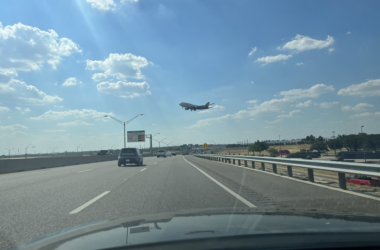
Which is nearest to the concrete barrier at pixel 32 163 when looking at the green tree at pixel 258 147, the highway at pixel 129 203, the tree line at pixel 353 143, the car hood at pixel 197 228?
the highway at pixel 129 203

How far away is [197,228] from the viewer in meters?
3.48

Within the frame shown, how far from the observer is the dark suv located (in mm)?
25344

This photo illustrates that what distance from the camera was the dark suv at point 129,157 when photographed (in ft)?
83.1

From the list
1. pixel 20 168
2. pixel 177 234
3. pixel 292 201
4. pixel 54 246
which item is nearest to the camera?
pixel 54 246

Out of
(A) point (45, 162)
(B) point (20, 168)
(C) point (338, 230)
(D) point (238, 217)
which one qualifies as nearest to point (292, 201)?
(D) point (238, 217)

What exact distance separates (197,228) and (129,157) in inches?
896

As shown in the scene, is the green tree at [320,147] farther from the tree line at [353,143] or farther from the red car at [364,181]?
the red car at [364,181]

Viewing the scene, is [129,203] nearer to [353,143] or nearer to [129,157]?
[353,143]

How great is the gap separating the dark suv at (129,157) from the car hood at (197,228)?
21.7 meters

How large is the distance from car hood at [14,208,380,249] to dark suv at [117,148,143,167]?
21665 mm

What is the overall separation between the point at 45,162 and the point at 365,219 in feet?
96.1

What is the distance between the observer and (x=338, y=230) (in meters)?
3.12

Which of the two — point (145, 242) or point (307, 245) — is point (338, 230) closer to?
point (307, 245)

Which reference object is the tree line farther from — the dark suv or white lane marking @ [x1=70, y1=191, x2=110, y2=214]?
the dark suv
